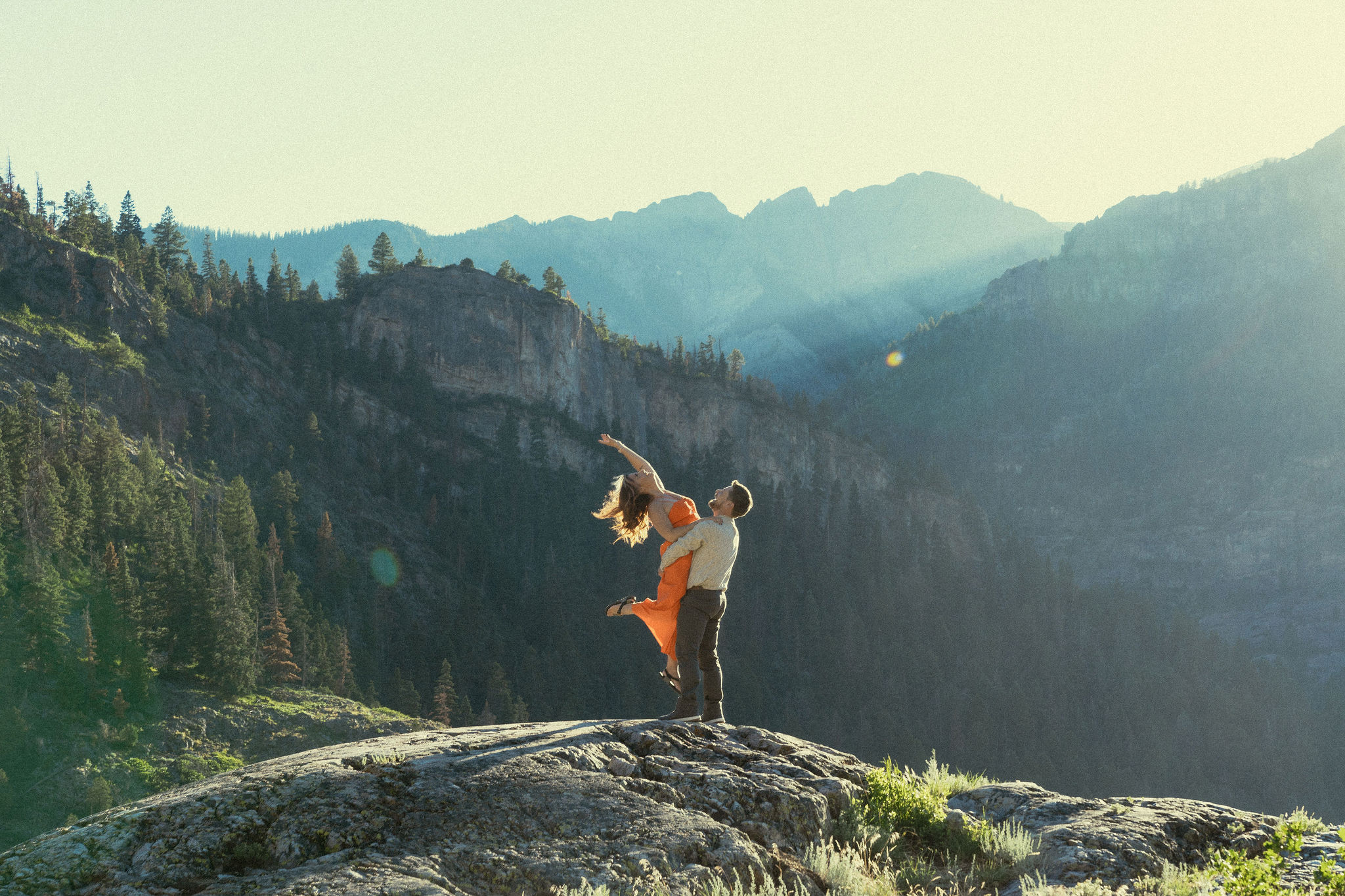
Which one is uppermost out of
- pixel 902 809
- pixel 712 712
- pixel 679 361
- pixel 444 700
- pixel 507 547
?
pixel 679 361

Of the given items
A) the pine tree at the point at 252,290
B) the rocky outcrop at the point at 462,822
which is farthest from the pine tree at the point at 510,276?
the rocky outcrop at the point at 462,822

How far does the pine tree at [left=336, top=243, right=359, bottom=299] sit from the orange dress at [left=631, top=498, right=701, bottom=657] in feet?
388

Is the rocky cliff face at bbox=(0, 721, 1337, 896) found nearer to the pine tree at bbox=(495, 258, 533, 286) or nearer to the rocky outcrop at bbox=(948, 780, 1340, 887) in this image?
the rocky outcrop at bbox=(948, 780, 1340, 887)

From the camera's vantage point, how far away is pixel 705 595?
30.3 feet

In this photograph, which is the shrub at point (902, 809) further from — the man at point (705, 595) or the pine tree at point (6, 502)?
the pine tree at point (6, 502)

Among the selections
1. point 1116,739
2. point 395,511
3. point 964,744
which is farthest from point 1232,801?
point 395,511

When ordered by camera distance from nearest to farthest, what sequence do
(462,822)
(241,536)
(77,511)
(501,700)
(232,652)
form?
1. (462,822)
2. (232,652)
3. (77,511)
4. (241,536)
5. (501,700)

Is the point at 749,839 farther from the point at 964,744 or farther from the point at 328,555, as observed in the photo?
the point at 964,744

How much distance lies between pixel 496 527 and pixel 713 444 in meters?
43.7

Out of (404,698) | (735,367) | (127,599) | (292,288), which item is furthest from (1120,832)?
(735,367)

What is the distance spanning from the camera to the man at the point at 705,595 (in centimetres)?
907

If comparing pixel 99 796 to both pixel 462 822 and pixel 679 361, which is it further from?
pixel 679 361

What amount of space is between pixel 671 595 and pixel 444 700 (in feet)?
190

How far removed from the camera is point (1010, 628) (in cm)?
14625
